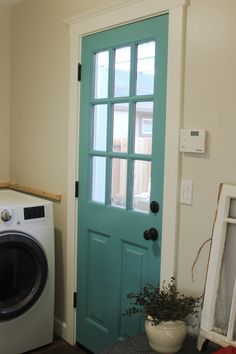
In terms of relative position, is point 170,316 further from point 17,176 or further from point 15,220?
point 17,176

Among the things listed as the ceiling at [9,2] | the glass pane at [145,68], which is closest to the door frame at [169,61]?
the glass pane at [145,68]

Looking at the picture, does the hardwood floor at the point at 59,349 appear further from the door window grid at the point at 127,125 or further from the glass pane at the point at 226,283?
the glass pane at the point at 226,283

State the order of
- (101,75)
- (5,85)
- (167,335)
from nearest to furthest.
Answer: (167,335) < (101,75) < (5,85)

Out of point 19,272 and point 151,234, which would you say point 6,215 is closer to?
point 19,272

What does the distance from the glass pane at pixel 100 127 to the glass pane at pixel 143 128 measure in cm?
28

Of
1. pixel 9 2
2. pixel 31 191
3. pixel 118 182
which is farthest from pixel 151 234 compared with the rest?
pixel 9 2

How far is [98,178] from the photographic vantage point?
8.90ft

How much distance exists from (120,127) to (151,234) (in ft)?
2.21

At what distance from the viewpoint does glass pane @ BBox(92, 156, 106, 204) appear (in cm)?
267

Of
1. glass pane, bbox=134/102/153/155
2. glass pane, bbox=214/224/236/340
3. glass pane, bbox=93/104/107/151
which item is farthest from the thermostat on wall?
glass pane, bbox=93/104/107/151

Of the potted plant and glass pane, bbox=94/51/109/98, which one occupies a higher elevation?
glass pane, bbox=94/51/109/98

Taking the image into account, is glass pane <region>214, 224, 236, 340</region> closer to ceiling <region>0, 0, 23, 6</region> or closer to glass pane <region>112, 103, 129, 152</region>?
glass pane <region>112, 103, 129, 152</region>

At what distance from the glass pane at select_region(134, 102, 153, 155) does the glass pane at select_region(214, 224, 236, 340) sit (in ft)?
2.22

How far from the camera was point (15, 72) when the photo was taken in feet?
11.6
